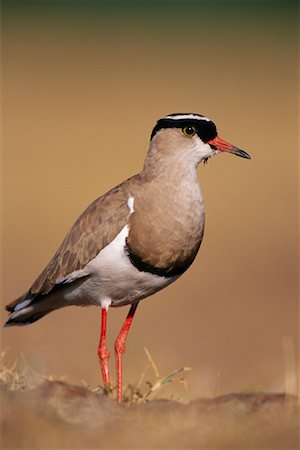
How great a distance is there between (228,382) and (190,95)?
45.4 ft

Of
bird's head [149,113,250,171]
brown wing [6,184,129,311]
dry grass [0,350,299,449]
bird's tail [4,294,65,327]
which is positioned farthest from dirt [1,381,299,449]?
bird's head [149,113,250,171]

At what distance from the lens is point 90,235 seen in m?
5.49

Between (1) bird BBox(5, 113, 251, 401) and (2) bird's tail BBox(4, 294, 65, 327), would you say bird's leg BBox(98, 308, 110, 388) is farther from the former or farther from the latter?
(2) bird's tail BBox(4, 294, 65, 327)

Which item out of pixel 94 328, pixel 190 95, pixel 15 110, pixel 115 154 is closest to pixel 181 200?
pixel 94 328

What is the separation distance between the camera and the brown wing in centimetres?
538

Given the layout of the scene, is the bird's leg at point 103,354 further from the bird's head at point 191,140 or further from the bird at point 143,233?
the bird's head at point 191,140

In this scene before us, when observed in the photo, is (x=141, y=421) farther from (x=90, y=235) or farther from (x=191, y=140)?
(x=191, y=140)

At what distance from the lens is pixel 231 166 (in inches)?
689

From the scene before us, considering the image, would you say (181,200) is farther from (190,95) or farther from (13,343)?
(190,95)

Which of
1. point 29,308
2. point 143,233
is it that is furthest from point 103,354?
point 143,233

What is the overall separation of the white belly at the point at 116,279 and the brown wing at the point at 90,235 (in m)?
0.05

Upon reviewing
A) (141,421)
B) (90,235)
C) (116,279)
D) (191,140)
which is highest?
(191,140)

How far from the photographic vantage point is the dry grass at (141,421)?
160 inches

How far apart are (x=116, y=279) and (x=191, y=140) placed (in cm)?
87
